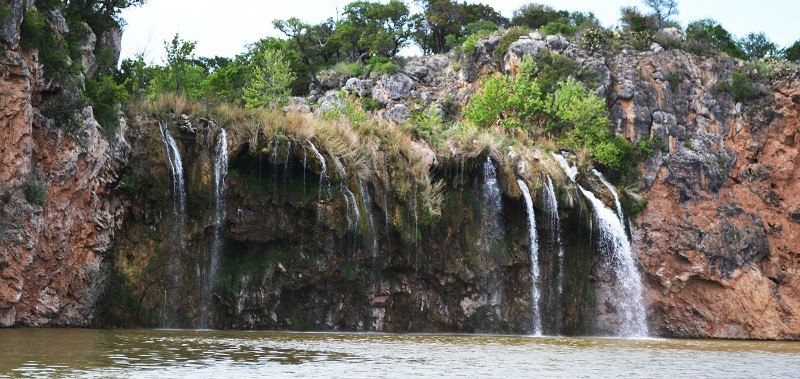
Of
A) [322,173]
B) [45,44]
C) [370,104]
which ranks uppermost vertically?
[370,104]

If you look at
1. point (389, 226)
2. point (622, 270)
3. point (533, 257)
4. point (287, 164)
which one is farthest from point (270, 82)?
point (622, 270)

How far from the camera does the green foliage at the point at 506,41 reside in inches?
1800

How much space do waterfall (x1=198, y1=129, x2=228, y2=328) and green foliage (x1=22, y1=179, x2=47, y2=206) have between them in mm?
5405

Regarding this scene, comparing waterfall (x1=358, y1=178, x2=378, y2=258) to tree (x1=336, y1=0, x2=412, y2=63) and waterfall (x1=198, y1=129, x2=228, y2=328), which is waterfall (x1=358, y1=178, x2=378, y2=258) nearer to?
waterfall (x1=198, y1=129, x2=228, y2=328)

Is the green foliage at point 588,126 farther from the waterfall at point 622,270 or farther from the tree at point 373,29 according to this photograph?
the tree at point 373,29

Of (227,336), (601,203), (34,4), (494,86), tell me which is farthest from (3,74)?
(494,86)

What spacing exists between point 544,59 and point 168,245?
24302 mm

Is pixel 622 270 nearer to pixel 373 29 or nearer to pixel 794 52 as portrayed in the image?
pixel 794 52

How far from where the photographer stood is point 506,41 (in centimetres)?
4600

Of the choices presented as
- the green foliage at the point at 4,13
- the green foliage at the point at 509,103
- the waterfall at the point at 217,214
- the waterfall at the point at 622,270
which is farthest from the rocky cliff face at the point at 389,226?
the green foliage at the point at 509,103

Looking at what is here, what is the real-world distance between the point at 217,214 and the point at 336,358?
11.6 metres

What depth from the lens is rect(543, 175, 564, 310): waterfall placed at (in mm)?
30719

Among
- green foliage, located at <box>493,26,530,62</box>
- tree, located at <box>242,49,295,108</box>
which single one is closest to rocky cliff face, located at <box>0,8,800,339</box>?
green foliage, located at <box>493,26,530,62</box>

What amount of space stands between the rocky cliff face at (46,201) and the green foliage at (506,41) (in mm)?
25246
